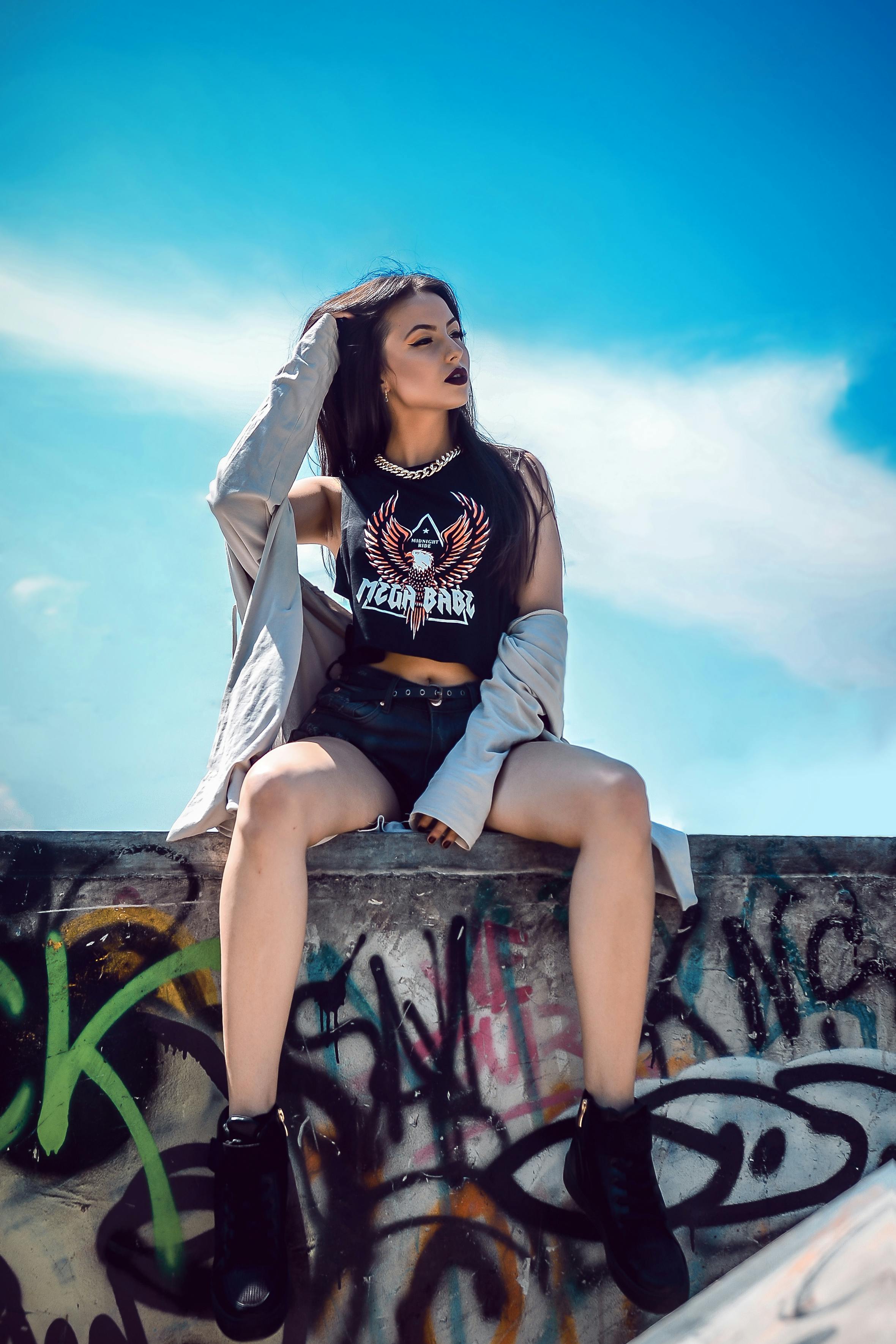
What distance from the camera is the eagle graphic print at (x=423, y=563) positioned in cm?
239

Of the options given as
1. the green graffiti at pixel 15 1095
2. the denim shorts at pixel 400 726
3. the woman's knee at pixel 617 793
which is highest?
the denim shorts at pixel 400 726

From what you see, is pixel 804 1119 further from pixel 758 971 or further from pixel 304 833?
pixel 304 833

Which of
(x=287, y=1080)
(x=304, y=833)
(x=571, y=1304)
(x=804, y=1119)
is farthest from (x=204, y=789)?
(x=804, y=1119)

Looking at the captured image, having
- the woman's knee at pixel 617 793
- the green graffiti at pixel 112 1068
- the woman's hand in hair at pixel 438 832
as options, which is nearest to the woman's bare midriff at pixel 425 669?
the woman's hand in hair at pixel 438 832

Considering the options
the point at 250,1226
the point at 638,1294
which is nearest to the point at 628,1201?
the point at 638,1294

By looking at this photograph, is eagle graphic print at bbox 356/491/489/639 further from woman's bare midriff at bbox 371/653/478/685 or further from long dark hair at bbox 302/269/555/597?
long dark hair at bbox 302/269/555/597

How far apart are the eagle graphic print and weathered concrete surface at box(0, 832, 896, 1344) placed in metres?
0.64

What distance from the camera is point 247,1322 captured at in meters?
1.50

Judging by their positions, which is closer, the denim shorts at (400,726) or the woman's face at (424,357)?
the denim shorts at (400,726)

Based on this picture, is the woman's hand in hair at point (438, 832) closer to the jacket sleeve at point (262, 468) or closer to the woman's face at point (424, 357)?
the jacket sleeve at point (262, 468)

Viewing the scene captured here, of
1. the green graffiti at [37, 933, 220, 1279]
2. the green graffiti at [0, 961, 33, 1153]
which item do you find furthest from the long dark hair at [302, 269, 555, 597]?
the green graffiti at [0, 961, 33, 1153]

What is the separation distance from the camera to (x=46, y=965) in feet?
6.62

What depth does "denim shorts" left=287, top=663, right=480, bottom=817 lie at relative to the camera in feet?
7.18

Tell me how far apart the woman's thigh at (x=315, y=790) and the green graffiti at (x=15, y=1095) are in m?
0.69
